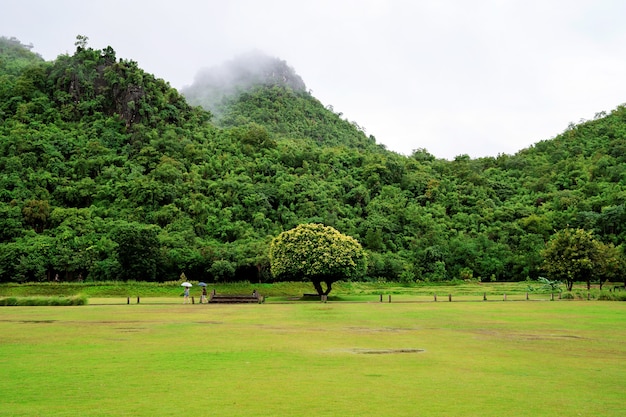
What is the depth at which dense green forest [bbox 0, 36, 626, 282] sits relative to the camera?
65.8 metres

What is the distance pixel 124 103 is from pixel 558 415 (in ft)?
330

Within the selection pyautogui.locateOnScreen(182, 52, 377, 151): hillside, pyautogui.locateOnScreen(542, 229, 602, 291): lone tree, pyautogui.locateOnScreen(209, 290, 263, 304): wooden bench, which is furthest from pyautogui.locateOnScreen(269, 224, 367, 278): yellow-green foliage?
pyautogui.locateOnScreen(182, 52, 377, 151): hillside

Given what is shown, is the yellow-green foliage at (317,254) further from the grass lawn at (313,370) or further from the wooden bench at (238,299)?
the grass lawn at (313,370)

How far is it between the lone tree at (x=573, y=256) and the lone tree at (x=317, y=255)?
736 inches

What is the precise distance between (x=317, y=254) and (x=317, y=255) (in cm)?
9

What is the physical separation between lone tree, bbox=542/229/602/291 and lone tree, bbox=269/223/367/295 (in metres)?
18.7

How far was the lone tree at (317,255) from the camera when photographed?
4547cm

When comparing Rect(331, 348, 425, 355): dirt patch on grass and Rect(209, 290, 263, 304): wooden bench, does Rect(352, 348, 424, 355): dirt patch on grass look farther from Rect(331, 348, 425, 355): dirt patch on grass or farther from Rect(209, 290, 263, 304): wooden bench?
Rect(209, 290, 263, 304): wooden bench

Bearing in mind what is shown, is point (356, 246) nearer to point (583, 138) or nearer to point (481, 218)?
point (481, 218)

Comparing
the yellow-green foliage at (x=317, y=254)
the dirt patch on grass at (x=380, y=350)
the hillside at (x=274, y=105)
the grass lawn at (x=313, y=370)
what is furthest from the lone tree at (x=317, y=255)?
the hillside at (x=274, y=105)

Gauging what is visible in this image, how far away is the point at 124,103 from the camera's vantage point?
324ft

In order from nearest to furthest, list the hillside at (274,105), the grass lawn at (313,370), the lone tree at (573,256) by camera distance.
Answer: the grass lawn at (313,370), the lone tree at (573,256), the hillside at (274,105)

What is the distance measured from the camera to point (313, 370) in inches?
473

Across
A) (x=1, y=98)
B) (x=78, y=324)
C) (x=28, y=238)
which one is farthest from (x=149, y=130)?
(x=78, y=324)
